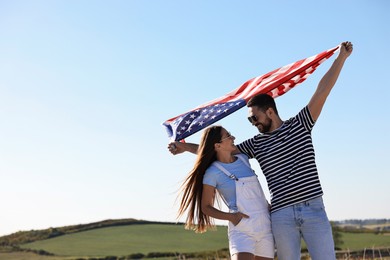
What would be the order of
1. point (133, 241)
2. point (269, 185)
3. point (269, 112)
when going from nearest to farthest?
1. point (269, 185)
2. point (269, 112)
3. point (133, 241)

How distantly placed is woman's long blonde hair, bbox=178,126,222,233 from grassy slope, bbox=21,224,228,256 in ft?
105

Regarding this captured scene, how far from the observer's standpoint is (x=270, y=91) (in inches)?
327

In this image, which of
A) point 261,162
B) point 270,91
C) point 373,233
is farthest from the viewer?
point 373,233

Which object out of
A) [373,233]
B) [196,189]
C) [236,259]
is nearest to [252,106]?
[196,189]

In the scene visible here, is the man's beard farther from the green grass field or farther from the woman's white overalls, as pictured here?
the green grass field

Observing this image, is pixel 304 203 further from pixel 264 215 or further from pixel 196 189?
pixel 196 189

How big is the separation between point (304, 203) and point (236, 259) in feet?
2.77

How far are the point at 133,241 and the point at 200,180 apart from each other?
38.0 m

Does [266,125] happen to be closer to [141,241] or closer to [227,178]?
[227,178]

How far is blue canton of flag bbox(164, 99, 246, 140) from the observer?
7.90 m

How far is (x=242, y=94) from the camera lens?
26.7ft

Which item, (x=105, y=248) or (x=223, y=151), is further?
(x=105, y=248)

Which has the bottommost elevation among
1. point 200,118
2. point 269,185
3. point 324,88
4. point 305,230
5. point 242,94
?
point 305,230

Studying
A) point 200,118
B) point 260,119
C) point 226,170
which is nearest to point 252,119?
point 260,119
